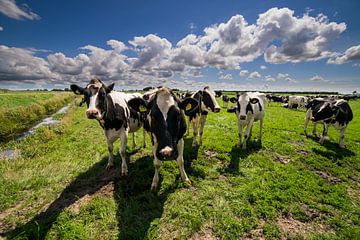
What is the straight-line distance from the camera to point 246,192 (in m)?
4.42

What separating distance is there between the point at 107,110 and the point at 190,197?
305 centimetres

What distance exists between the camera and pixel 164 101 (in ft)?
12.8

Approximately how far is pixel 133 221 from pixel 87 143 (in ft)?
19.9

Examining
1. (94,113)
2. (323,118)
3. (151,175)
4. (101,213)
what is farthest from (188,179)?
(323,118)

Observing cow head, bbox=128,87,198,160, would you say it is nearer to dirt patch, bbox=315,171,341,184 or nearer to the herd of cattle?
the herd of cattle

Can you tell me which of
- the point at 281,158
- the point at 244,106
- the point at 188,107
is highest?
the point at 188,107

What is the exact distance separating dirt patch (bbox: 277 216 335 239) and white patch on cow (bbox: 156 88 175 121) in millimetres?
3100

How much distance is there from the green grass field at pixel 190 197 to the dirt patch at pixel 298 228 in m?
0.02

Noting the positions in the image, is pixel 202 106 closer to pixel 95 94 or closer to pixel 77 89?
pixel 95 94

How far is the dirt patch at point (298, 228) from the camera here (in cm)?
330

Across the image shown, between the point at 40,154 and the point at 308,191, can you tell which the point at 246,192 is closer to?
the point at 308,191

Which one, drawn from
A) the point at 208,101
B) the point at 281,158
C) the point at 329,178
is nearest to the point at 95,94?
the point at 208,101

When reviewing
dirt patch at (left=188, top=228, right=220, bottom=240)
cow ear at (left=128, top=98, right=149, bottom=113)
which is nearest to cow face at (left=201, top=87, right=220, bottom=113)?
cow ear at (left=128, top=98, right=149, bottom=113)

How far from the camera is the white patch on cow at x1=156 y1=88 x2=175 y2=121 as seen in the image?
3838 mm
